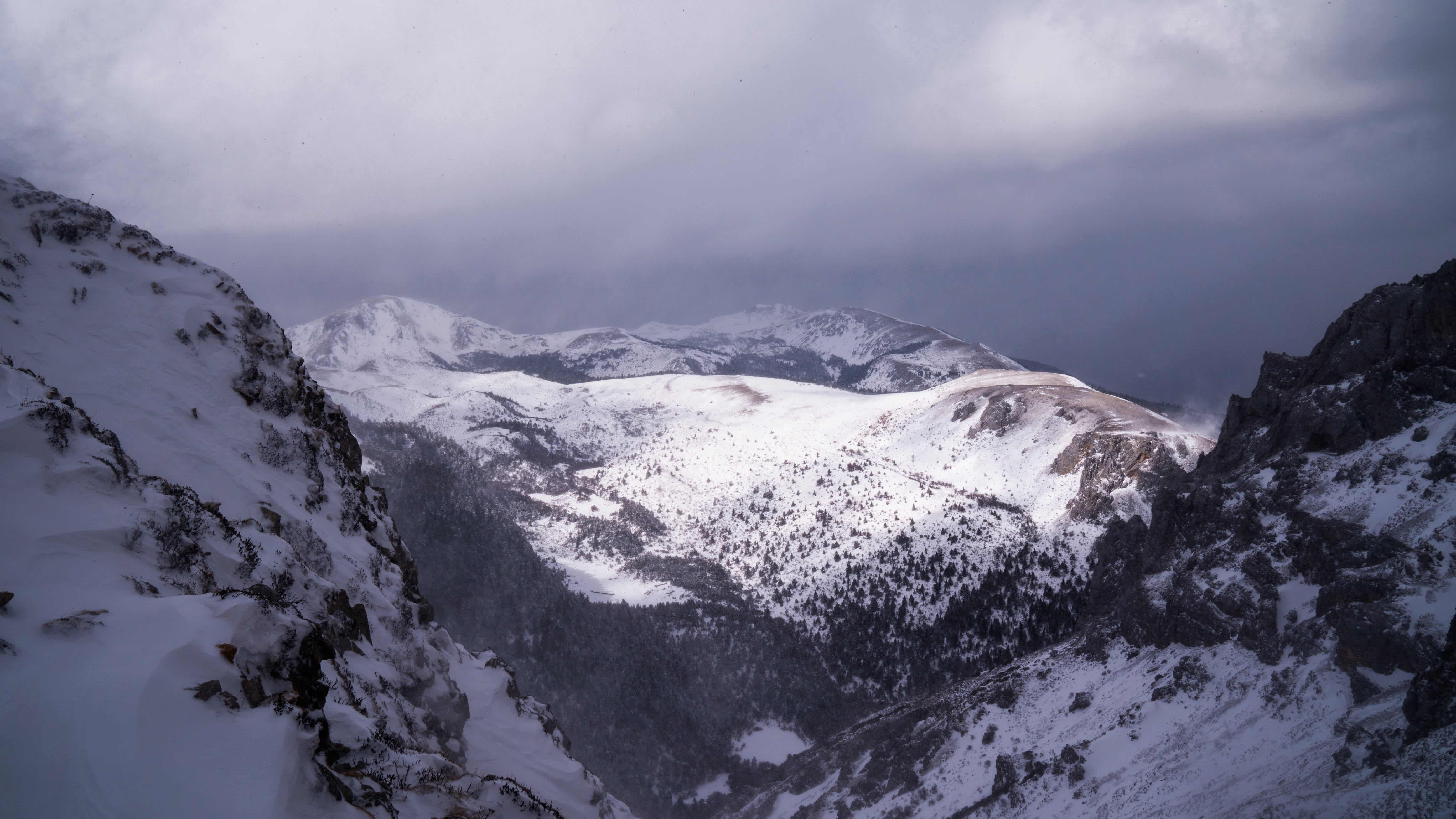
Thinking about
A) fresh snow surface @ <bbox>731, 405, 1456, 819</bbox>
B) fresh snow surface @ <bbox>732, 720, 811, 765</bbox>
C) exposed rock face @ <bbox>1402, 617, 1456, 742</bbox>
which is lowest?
fresh snow surface @ <bbox>732, 720, 811, 765</bbox>

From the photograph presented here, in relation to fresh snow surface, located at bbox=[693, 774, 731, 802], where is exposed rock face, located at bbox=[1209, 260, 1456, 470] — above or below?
above

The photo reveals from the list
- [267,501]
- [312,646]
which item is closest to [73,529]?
[312,646]

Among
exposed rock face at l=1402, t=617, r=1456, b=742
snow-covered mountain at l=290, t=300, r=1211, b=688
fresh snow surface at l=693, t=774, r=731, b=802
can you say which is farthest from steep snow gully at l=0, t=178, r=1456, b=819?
snow-covered mountain at l=290, t=300, r=1211, b=688

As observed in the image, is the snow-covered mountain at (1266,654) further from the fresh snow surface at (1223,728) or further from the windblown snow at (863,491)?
the windblown snow at (863,491)

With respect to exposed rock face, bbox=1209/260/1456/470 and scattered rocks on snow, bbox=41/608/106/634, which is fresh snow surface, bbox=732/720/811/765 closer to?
exposed rock face, bbox=1209/260/1456/470

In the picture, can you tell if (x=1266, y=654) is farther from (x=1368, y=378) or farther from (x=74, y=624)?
(x=74, y=624)

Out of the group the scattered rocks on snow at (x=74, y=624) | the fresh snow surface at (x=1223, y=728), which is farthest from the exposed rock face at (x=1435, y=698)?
the scattered rocks on snow at (x=74, y=624)

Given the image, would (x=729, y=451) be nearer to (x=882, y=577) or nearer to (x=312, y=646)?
(x=882, y=577)

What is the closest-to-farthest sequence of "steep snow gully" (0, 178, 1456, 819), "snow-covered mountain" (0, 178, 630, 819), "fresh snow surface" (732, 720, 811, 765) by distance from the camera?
1. "snow-covered mountain" (0, 178, 630, 819)
2. "steep snow gully" (0, 178, 1456, 819)
3. "fresh snow surface" (732, 720, 811, 765)
